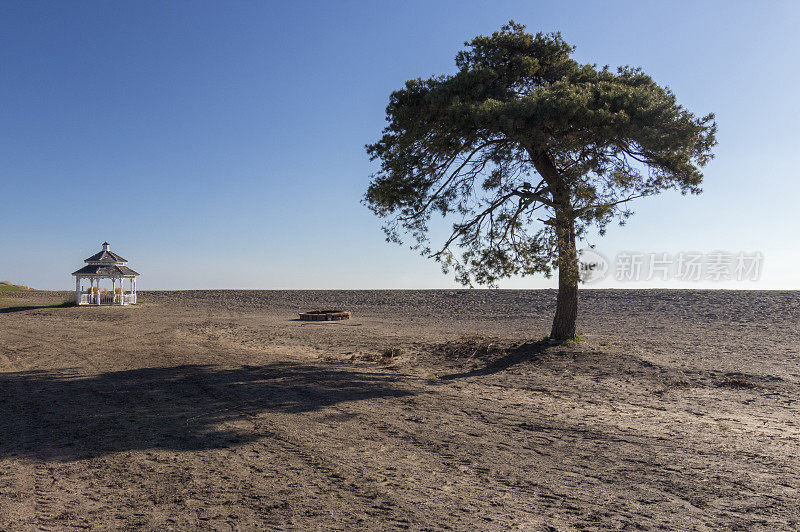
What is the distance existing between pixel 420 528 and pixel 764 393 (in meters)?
7.90

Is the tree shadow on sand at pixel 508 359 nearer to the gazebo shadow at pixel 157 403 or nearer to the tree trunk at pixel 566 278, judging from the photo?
the tree trunk at pixel 566 278

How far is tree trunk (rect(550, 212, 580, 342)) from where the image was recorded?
1090cm

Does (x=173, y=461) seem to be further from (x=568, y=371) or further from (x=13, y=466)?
(x=568, y=371)

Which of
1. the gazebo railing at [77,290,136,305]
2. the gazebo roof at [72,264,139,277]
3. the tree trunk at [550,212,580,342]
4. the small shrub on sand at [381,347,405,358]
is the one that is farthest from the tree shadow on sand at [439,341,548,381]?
the gazebo railing at [77,290,136,305]

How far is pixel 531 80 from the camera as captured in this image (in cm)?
1224

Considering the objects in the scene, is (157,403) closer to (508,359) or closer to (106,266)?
(508,359)

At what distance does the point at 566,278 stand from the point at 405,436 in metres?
7.26

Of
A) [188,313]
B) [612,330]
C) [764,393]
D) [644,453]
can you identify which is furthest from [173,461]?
[188,313]

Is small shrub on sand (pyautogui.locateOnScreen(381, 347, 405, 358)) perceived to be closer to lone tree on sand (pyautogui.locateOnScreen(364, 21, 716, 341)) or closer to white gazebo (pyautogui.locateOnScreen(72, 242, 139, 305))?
lone tree on sand (pyautogui.locateOnScreen(364, 21, 716, 341))

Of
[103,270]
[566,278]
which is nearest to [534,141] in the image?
[566,278]

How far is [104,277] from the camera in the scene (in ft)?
97.2

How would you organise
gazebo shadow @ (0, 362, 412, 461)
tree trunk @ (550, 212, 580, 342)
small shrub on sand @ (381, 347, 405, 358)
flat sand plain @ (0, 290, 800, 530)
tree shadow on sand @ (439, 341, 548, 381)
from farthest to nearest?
small shrub on sand @ (381, 347, 405, 358) < tree trunk @ (550, 212, 580, 342) < tree shadow on sand @ (439, 341, 548, 381) < gazebo shadow @ (0, 362, 412, 461) < flat sand plain @ (0, 290, 800, 530)

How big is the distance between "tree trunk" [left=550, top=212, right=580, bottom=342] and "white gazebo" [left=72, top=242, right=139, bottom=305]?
28.3 m

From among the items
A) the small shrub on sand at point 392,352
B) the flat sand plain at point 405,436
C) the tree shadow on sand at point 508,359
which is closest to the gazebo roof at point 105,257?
the flat sand plain at point 405,436
